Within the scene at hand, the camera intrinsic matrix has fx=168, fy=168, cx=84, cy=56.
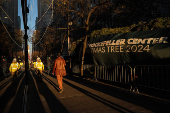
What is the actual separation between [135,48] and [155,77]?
2224 mm

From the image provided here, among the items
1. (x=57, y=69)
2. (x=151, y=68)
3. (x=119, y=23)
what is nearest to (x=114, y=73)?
(x=151, y=68)

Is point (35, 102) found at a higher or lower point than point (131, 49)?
lower

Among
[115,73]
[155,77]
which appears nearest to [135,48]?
[115,73]

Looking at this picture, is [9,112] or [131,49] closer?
[9,112]

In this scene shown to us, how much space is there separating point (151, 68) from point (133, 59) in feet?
5.79

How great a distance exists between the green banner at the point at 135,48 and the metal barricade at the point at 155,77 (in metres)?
0.88

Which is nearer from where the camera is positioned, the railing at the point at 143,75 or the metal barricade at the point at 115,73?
the railing at the point at 143,75

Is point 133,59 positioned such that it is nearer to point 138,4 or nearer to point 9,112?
point 9,112

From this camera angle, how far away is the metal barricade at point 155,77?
6527 mm

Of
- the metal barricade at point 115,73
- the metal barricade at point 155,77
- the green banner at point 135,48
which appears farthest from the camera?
the metal barricade at point 115,73

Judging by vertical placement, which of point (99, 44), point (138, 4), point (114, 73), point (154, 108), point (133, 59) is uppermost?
point (138, 4)

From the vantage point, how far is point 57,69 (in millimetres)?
7828

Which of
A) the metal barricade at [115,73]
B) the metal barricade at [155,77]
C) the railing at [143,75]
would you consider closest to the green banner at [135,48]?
the metal barricade at [115,73]

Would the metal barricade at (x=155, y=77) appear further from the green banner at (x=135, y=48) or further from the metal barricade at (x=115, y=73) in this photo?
the green banner at (x=135, y=48)
